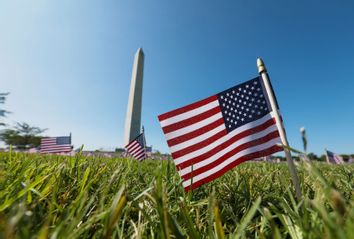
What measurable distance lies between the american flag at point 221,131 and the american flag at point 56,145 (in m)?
10.5

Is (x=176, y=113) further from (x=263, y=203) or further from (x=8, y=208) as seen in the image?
(x=8, y=208)

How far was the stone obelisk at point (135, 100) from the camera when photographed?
18734 mm

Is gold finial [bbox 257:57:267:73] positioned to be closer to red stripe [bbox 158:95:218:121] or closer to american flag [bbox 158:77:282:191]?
american flag [bbox 158:77:282:191]

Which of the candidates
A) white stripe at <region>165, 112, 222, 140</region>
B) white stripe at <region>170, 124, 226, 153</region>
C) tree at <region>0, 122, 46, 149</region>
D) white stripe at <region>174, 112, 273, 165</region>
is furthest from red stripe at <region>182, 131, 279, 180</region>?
tree at <region>0, 122, 46, 149</region>

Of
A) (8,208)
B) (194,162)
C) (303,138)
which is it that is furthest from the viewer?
(194,162)

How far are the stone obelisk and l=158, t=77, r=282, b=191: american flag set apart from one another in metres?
16.9

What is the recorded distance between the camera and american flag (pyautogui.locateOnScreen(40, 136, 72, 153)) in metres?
10.8

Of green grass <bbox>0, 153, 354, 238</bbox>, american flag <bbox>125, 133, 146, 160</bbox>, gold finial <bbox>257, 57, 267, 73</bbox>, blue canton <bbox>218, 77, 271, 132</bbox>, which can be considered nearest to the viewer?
green grass <bbox>0, 153, 354, 238</bbox>

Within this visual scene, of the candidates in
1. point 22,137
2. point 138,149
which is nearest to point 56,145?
point 138,149

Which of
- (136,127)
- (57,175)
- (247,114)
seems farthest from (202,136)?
(136,127)

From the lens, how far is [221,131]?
1996mm

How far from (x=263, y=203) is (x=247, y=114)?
83 centimetres

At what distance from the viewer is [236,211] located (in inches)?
50.5

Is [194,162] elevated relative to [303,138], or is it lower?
elevated
